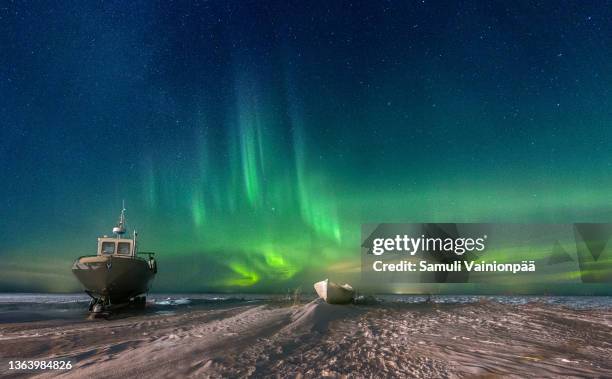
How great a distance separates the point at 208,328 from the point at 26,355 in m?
7.41

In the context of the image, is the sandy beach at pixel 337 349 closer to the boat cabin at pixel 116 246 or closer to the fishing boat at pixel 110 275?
the fishing boat at pixel 110 275

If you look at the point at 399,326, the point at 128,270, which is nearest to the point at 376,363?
the point at 399,326

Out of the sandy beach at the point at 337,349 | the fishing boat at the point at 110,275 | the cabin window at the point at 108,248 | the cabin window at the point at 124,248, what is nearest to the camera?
the sandy beach at the point at 337,349

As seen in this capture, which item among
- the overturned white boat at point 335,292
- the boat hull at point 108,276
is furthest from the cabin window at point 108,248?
the overturned white boat at point 335,292

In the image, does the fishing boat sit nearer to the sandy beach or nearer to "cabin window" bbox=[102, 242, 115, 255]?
"cabin window" bbox=[102, 242, 115, 255]

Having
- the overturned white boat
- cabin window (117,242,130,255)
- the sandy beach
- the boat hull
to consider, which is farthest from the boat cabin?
the overturned white boat

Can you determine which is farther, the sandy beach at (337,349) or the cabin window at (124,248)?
the cabin window at (124,248)

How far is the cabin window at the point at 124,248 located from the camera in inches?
1602

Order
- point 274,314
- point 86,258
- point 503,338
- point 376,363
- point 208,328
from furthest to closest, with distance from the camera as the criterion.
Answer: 1. point 86,258
2. point 274,314
3. point 208,328
4. point 503,338
5. point 376,363

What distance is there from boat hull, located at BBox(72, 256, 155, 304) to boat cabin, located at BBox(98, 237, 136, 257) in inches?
144

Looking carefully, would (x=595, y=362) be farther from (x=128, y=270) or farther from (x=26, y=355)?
(x=128, y=270)

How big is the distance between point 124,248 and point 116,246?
0.91 m

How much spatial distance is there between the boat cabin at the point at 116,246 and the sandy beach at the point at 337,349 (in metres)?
20.3

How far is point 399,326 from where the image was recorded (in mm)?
18438
